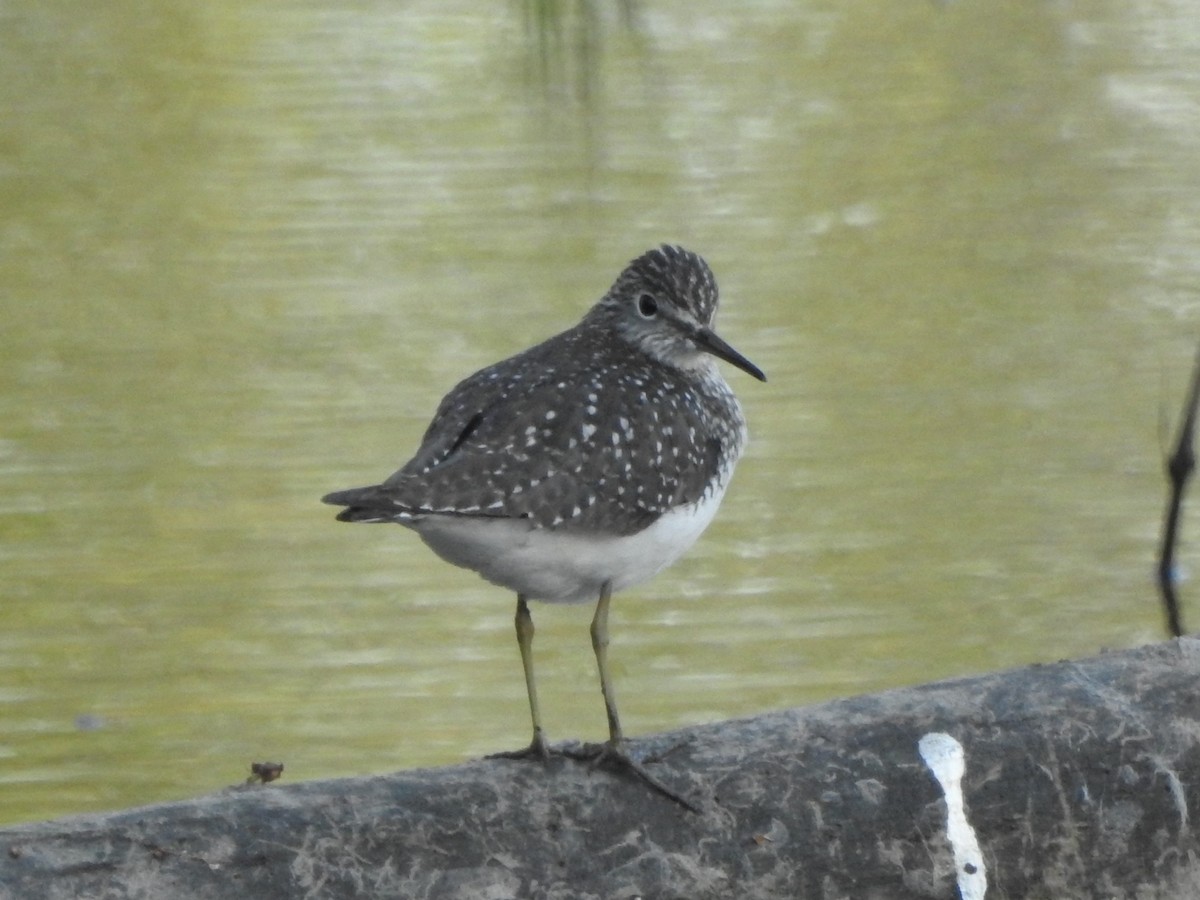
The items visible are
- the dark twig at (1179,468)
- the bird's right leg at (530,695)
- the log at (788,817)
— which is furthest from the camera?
the dark twig at (1179,468)

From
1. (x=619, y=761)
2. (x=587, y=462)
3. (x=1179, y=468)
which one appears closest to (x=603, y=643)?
(x=587, y=462)

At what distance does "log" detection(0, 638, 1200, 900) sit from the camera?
2555 mm

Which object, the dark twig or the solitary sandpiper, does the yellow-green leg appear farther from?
the dark twig

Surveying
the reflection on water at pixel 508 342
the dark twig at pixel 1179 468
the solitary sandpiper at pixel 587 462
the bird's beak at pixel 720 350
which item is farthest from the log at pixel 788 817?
the reflection on water at pixel 508 342

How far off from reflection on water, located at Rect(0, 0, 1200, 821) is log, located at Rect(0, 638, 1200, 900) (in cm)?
127

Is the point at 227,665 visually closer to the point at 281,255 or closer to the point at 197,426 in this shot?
the point at 197,426

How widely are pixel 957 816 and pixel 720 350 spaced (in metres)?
0.96

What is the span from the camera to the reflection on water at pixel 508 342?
15.7 ft

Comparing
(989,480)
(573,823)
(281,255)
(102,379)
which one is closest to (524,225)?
(281,255)

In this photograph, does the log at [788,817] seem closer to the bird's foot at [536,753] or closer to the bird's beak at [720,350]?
the bird's foot at [536,753]

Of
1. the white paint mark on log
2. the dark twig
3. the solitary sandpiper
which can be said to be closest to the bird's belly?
the solitary sandpiper

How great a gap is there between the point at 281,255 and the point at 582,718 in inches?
106

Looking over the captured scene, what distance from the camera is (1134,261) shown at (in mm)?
6559

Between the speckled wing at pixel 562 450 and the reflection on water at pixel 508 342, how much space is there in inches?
23.4
